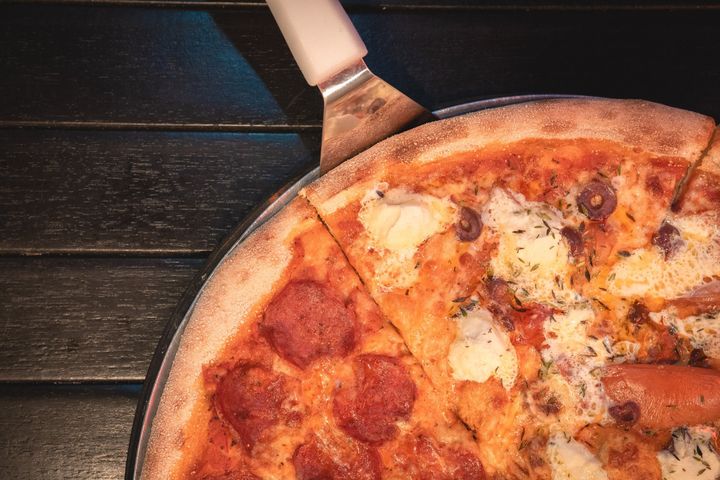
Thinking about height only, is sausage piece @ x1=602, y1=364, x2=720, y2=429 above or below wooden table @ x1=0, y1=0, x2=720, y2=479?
below

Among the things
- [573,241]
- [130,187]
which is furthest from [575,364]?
[130,187]

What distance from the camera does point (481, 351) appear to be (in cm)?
206

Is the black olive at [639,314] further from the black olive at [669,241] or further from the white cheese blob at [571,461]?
the white cheese blob at [571,461]

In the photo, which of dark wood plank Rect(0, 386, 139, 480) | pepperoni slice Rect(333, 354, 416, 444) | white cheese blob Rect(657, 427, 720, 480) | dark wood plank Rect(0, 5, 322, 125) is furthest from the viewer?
dark wood plank Rect(0, 5, 322, 125)

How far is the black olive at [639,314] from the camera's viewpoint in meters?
2.16

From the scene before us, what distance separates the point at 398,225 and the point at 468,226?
10.1 inches

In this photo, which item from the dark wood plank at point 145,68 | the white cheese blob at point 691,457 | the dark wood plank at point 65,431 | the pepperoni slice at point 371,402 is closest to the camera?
the white cheese blob at point 691,457

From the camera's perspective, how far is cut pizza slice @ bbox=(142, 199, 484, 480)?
209cm

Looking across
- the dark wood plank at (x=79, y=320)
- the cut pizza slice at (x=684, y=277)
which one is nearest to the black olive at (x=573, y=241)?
the cut pizza slice at (x=684, y=277)

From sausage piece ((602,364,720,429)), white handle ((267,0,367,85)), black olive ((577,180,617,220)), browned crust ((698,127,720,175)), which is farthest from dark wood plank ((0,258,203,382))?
browned crust ((698,127,720,175))

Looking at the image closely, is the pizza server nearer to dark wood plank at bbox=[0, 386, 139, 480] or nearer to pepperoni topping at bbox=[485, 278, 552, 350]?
pepperoni topping at bbox=[485, 278, 552, 350]

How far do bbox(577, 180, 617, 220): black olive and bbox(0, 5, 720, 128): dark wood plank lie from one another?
65 centimetres

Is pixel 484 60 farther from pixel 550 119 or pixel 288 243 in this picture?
pixel 288 243

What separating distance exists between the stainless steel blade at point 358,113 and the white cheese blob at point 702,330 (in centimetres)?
113
